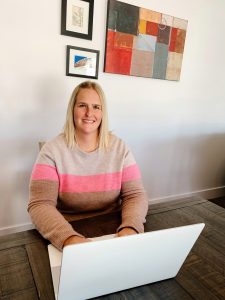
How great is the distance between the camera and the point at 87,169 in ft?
3.88

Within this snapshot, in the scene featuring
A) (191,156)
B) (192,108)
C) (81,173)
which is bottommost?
(191,156)

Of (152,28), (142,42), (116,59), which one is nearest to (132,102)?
(116,59)

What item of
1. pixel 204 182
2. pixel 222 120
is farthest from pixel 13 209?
pixel 222 120

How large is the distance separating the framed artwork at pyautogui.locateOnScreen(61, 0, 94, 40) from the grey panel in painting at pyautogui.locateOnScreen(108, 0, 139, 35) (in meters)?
0.17

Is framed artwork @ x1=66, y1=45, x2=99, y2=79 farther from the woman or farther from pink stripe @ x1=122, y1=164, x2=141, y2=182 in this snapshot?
pink stripe @ x1=122, y1=164, x2=141, y2=182

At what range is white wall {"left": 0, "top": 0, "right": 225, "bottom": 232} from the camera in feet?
5.58

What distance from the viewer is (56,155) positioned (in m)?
1.12

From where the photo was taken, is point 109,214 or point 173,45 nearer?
point 109,214

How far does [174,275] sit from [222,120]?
2596 millimetres

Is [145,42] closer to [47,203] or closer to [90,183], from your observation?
[90,183]

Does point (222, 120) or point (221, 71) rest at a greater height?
point (221, 71)

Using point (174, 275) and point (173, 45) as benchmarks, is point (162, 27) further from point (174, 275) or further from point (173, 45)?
point (174, 275)

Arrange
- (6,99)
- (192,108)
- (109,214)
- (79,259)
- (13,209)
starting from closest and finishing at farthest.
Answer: (79,259) → (109,214) → (6,99) → (13,209) → (192,108)

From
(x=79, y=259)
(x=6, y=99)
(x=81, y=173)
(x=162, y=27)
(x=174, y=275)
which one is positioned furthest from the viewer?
(x=162, y=27)
